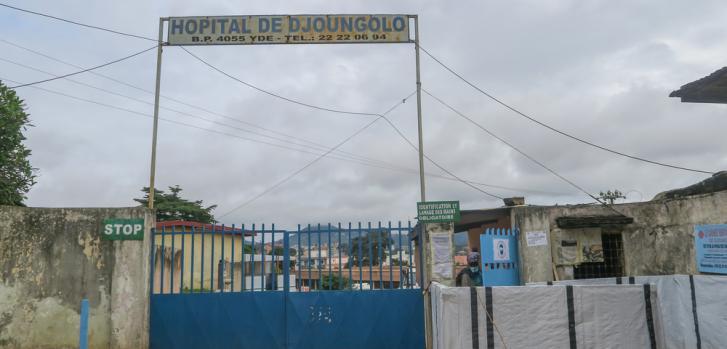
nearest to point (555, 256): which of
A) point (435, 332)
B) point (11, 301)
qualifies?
point (435, 332)

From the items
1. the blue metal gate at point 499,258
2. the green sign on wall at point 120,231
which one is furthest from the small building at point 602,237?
the green sign on wall at point 120,231

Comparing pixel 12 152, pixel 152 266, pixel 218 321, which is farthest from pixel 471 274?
pixel 12 152

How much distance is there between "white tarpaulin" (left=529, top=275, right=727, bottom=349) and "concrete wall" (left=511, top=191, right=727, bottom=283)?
1.39m

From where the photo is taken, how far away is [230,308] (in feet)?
27.9

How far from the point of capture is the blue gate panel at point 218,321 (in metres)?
8.46

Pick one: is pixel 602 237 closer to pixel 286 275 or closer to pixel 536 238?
pixel 536 238

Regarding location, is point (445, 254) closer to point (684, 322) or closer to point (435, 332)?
point (435, 332)

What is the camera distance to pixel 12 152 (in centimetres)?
1142

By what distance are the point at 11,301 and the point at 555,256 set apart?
981 centimetres

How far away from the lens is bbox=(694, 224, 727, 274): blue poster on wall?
27.2 ft

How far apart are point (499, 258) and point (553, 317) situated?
383cm

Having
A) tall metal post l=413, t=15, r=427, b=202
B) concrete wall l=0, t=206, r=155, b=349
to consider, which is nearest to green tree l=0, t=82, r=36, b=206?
concrete wall l=0, t=206, r=155, b=349

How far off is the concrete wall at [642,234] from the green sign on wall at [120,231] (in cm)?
704

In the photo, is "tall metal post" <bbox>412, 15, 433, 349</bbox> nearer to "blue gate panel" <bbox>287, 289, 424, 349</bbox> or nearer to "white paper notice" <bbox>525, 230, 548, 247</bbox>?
"blue gate panel" <bbox>287, 289, 424, 349</bbox>
